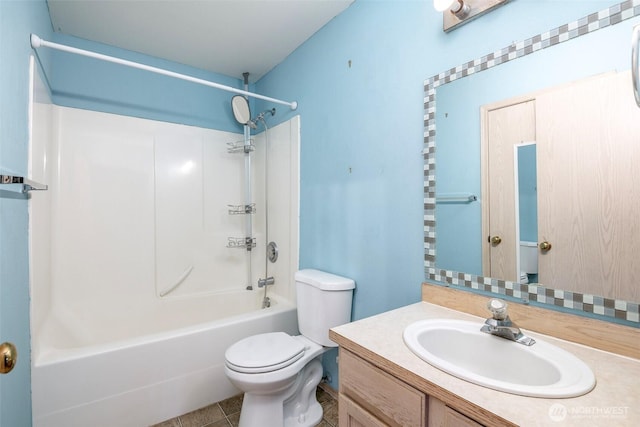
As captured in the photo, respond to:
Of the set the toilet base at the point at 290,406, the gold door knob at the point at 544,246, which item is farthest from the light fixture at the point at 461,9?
the toilet base at the point at 290,406

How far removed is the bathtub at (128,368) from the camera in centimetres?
140

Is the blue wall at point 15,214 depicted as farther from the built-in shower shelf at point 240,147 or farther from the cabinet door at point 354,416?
the built-in shower shelf at point 240,147

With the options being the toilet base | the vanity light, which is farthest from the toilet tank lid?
the vanity light

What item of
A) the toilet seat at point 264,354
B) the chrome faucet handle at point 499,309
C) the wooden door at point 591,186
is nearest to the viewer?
the wooden door at point 591,186

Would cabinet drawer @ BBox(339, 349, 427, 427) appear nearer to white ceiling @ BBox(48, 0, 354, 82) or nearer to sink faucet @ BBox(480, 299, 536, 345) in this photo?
sink faucet @ BBox(480, 299, 536, 345)

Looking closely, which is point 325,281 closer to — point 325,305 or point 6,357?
point 325,305

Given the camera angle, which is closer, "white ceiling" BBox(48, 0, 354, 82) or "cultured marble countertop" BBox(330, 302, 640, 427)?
"cultured marble countertop" BBox(330, 302, 640, 427)

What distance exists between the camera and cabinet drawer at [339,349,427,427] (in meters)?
0.75

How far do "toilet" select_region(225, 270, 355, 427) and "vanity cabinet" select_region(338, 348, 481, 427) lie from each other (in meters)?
0.51

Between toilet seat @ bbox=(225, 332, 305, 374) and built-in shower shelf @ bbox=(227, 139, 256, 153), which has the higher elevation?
built-in shower shelf @ bbox=(227, 139, 256, 153)

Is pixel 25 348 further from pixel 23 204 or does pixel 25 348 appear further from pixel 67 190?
pixel 67 190

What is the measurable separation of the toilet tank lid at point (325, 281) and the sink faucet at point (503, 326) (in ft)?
2.59

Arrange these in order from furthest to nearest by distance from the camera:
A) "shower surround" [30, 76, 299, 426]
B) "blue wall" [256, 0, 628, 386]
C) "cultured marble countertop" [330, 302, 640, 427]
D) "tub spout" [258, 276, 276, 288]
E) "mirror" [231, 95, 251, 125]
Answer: "mirror" [231, 95, 251, 125] → "tub spout" [258, 276, 276, 288] → "shower surround" [30, 76, 299, 426] → "blue wall" [256, 0, 628, 386] → "cultured marble countertop" [330, 302, 640, 427]

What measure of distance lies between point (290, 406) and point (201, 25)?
7.81 feet
